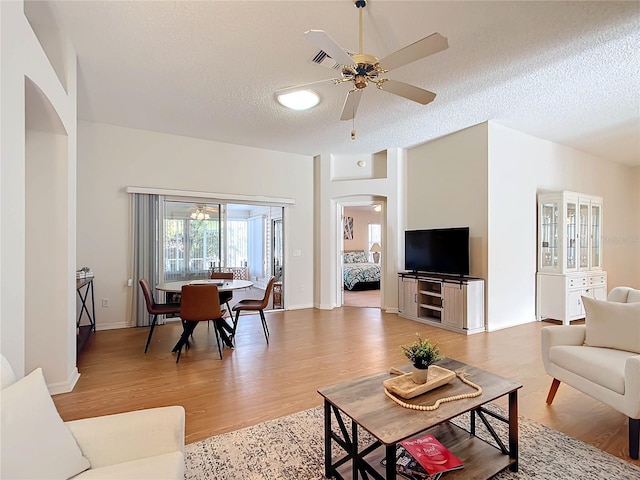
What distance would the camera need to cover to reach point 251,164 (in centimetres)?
609

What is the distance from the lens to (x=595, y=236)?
600 centimetres

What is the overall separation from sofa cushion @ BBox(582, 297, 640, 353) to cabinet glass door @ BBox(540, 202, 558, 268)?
128 inches

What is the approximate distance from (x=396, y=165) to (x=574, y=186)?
3.45 meters

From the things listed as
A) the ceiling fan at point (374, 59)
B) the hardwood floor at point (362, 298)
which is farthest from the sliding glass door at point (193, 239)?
the ceiling fan at point (374, 59)

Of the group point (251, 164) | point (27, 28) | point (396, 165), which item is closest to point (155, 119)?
point (251, 164)

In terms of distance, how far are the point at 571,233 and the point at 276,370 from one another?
5.36m

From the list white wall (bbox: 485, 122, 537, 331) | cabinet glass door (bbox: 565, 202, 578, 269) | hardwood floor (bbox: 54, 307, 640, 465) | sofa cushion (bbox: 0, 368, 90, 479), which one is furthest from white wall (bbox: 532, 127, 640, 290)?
sofa cushion (bbox: 0, 368, 90, 479)

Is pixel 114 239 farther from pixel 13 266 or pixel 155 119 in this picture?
pixel 13 266

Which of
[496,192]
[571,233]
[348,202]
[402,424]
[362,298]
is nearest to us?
[402,424]

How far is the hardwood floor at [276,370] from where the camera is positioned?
2.50 meters

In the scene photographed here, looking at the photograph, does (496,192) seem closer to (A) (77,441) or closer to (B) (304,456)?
(B) (304,456)

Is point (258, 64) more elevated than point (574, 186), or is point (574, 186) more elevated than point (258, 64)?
point (258, 64)

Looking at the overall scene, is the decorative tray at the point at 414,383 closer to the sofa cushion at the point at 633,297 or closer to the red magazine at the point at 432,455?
the red magazine at the point at 432,455

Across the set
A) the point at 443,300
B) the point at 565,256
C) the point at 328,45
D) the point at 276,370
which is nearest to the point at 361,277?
the point at 443,300
